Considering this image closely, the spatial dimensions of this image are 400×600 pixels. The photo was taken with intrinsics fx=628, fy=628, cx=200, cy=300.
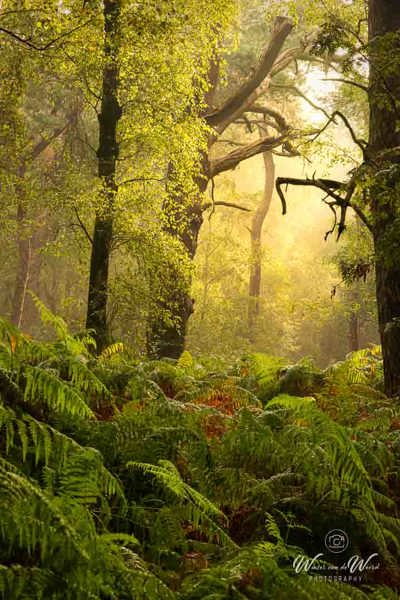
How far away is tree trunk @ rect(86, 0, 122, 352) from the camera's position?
9.98m

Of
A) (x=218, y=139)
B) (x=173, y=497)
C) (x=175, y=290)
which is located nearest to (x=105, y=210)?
(x=175, y=290)

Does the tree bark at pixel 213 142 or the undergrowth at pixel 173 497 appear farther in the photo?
the tree bark at pixel 213 142

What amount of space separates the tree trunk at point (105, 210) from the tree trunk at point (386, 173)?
4152mm

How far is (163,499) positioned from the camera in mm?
3723

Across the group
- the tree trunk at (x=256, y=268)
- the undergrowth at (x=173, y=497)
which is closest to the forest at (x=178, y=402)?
the undergrowth at (x=173, y=497)

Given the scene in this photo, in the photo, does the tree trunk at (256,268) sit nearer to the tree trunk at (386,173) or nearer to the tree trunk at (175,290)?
the tree trunk at (175,290)

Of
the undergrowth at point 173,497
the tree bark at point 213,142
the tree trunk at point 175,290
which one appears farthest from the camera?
the tree bark at point 213,142

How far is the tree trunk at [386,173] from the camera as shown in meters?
6.11

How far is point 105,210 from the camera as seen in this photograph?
10.1 meters

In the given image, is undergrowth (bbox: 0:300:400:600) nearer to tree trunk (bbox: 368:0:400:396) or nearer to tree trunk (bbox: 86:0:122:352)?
tree trunk (bbox: 368:0:400:396)

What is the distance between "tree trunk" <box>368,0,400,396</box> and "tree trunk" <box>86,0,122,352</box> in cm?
415

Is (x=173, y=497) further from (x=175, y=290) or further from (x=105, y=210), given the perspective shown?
(x=175, y=290)

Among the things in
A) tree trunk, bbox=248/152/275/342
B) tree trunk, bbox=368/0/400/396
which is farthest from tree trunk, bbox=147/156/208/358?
tree trunk, bbox=248/152/275/342

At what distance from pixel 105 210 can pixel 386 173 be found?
204 inches
